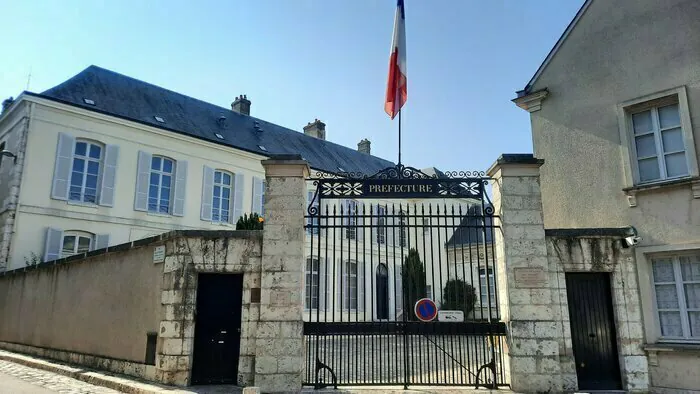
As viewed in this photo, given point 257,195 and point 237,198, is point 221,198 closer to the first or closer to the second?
point 237,198

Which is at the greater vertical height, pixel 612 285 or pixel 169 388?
pixel 612 285

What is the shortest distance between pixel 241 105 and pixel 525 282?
62.4 ft

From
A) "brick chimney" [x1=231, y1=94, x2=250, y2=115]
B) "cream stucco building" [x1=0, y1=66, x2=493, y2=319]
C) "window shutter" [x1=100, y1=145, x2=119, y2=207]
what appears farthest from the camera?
"brick chimney" [x1=231, y1=94, x2=250, y2=115]

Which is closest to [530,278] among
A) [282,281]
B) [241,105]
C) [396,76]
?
[282,281]

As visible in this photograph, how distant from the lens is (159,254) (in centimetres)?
671

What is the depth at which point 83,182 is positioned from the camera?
14.4 m

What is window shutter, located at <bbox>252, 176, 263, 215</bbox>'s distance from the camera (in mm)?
18406

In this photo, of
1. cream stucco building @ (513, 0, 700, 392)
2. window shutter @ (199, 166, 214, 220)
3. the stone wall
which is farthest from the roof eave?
window shutter @ (199, 166, 214, 220)

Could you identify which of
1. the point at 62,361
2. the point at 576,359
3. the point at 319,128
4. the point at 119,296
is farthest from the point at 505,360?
the point at 319,128

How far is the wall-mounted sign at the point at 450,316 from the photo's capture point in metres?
6.28

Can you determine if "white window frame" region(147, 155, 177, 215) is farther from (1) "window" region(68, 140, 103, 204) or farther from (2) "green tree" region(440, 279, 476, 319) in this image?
(2) "green tree" region(440, 279, 476, 319)

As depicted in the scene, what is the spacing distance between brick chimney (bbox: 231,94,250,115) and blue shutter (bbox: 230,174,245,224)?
5830mm

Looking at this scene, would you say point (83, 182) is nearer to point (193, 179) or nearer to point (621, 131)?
point (193, 179)

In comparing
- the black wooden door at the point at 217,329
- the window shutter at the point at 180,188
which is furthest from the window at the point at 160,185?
the black wooden door at the point at 217,329
